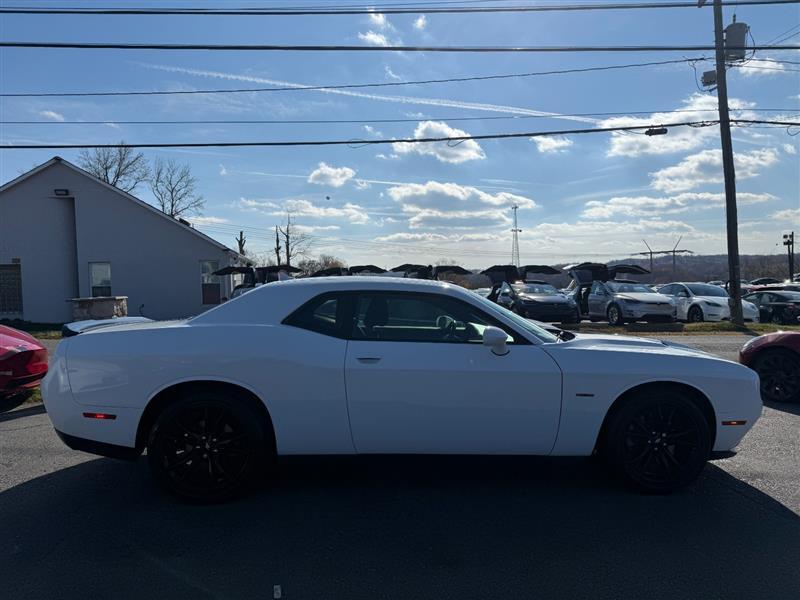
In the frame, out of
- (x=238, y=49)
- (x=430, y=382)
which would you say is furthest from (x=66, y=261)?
(x=430, y=382)

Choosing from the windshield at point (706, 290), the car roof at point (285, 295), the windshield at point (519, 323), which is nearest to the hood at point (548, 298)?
the windshield at point (706, 290)

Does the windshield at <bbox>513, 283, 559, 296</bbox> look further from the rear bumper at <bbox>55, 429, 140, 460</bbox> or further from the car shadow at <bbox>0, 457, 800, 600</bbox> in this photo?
the rear bumper at <bbox>55, 429, 140, 460</bbox>

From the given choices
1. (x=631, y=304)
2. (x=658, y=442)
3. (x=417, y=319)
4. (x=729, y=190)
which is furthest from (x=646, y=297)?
(x=417, y=319)

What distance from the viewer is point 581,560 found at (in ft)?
10.7

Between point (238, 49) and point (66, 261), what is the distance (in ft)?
59.5

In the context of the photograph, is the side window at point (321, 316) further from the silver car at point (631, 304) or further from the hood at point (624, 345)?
the silver car at point (631, 304)

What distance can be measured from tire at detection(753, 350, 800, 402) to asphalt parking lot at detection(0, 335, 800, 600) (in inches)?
103

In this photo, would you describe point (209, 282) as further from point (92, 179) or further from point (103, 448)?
point (103, 448)

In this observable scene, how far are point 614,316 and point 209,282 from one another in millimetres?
16459

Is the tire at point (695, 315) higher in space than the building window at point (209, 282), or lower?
lower

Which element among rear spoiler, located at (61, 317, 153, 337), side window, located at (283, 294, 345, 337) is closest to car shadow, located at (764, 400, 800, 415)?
side window, located at (283, 294, 345, 337)

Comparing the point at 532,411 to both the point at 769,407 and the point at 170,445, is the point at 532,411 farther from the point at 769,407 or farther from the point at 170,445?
the point at 769,407

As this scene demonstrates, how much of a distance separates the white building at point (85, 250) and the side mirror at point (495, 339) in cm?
2227

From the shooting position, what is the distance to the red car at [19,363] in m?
6.78
